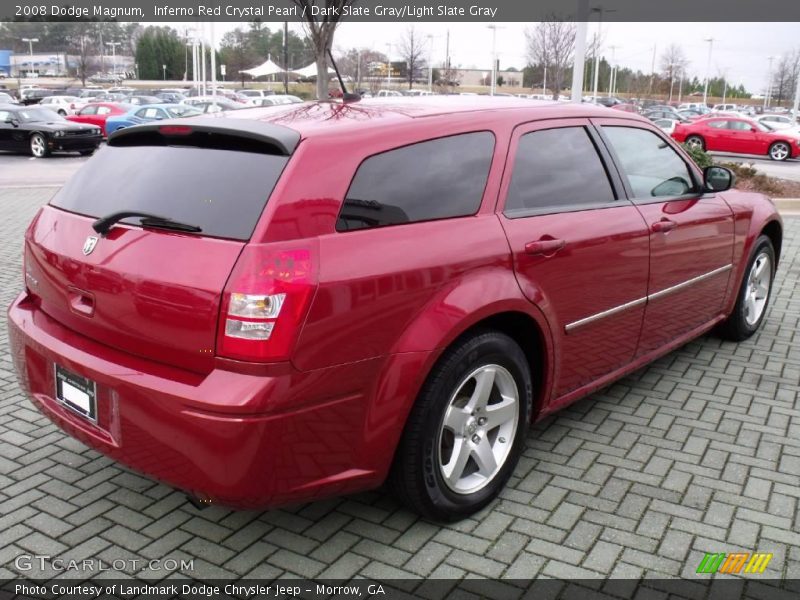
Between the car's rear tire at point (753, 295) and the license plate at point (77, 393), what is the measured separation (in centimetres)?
434

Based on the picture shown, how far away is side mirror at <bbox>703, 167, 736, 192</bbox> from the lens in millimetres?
4830

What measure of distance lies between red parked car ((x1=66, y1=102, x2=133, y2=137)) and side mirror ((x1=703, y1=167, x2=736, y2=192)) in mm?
24603

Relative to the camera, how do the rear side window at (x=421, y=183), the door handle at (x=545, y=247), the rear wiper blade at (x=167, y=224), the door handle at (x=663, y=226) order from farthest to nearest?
1. the door handle at (x=663, y=226)
2. the door handle at (x=545, y=247)
3. the rear side window at (x=421, y=183)
4. the rear wiper blade at (x=167, y=224)

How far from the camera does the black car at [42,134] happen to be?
2239 cm

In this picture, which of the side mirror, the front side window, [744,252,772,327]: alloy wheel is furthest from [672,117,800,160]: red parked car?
the front side window

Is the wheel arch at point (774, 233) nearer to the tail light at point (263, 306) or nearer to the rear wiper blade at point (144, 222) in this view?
the tail light at point (263, 306)

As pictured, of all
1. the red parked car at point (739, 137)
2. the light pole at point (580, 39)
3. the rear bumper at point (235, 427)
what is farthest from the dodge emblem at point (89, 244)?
the red parked car at point (739, 137)

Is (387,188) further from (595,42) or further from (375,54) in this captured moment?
(375,54)

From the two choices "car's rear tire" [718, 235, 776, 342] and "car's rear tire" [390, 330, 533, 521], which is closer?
"car's rear tire" [390, 330, 533, 521]

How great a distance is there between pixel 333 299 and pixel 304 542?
109 cm

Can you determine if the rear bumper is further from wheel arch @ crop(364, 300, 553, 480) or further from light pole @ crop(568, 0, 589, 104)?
light pole @ crop(568, 0, 589, 104)

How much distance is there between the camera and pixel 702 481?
3.65m

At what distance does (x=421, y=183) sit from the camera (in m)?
3.10

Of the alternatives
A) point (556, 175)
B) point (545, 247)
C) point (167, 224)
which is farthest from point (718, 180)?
point (167, 224)
